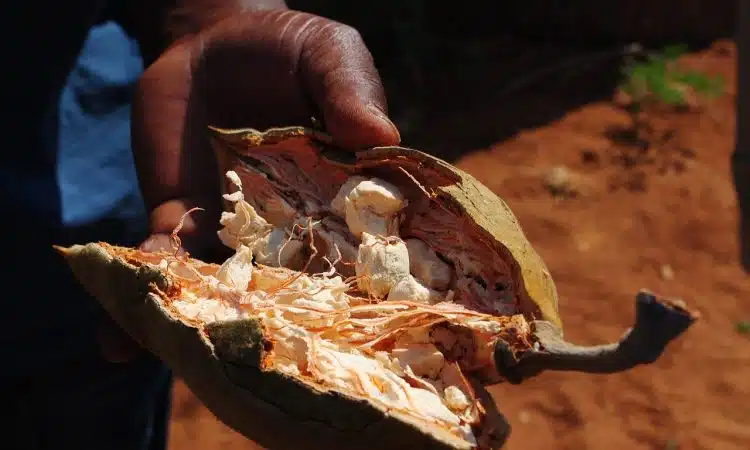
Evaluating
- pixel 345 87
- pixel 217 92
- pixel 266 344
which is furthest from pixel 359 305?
pixel 217 92

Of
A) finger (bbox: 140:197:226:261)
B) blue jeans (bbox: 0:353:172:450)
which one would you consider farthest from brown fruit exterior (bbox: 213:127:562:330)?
blue jeans (bbox: 0:353:172:450)

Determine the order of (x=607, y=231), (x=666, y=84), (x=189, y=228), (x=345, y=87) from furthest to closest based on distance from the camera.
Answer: (x=666, y=84) < (x=607, y=231) < (x=189, y=228) < (x=345, y=87)

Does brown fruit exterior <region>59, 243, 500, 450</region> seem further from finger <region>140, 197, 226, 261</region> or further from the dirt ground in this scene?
the dirt ground

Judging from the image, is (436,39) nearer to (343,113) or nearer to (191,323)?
(343,113)

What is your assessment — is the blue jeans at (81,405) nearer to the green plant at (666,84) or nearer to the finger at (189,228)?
the finger at (189,228)

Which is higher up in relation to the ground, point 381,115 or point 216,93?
point 381,115

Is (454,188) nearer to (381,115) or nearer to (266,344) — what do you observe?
(381,115)

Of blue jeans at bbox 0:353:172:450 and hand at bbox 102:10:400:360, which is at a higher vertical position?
hand at bbox 102:10:400:360

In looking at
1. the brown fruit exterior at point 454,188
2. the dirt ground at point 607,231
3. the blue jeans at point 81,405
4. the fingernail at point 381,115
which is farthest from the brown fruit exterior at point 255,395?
the dirt ground at point 607,231
